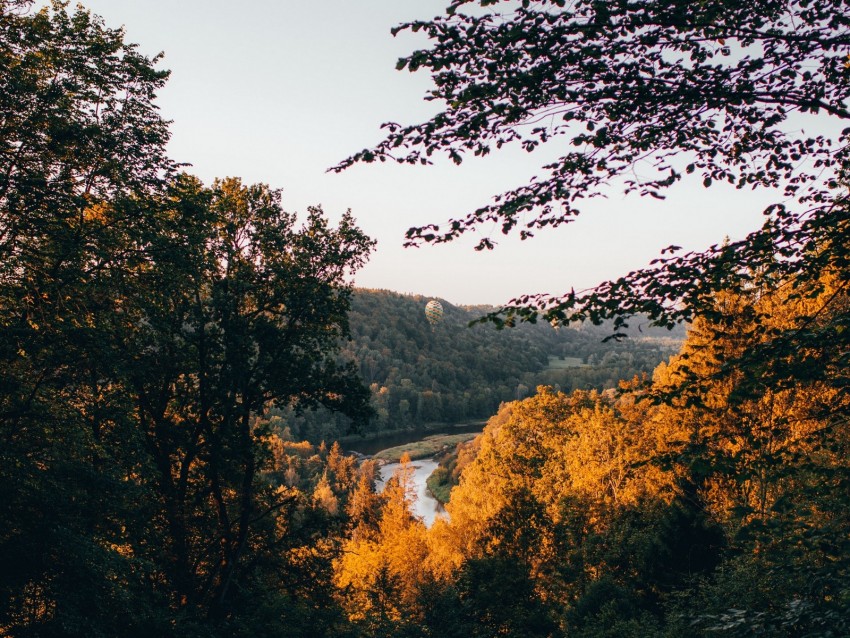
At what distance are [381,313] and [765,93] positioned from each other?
578 ft

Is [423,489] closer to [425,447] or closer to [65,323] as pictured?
[425,447]

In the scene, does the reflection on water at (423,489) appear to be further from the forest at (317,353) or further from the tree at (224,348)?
the tree at (224,348)

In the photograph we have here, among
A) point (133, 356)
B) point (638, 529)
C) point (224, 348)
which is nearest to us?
point (133, 356)

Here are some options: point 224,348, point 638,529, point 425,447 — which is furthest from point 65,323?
point 425,447

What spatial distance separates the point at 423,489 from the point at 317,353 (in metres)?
62.8

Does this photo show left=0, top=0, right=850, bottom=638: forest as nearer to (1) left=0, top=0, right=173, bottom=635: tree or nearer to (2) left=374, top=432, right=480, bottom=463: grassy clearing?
(1) left=0, top=0, right=173, bottom=635: tree

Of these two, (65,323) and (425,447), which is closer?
(65,323)

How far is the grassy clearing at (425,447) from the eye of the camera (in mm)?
92125

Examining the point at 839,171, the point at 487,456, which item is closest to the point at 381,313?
the point at 487,456

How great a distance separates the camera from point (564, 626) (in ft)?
50.7

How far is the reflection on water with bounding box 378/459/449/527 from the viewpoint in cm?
5700

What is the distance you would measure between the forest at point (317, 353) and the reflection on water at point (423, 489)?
33720 mm

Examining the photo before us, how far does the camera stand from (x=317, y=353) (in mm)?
10672

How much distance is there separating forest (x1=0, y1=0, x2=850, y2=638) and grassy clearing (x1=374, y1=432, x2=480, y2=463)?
75.3m
